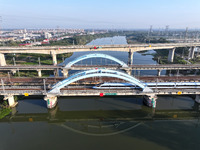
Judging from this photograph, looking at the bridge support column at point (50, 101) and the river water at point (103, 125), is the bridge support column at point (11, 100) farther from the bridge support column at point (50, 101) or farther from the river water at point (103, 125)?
the bridge support column at point (50, 101)

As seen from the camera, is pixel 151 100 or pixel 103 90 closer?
pixel 151 100

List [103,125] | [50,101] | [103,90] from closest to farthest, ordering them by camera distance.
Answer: [103,125] < [50,101] < [103,90]

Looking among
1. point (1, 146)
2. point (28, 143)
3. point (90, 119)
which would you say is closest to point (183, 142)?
point (90, 119)

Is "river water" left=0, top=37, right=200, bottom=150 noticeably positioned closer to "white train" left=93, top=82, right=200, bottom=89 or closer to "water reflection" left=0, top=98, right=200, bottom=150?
"water reflection" left=0, top=98, right=200, bottom=150

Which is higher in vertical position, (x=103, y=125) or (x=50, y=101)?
(x=50, y=101)

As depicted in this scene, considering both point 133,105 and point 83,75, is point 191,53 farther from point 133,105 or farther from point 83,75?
point 83,75

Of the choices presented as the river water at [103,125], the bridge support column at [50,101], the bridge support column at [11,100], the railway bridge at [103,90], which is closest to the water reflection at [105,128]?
the river water at [103,125]

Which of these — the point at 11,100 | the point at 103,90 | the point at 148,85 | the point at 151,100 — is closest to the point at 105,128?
the point at 103,90

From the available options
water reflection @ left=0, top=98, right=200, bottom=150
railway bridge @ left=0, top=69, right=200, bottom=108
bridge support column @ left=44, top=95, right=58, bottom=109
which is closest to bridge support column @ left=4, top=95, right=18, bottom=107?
railway bridge @ left=0, top=69, right=200, bottom=108

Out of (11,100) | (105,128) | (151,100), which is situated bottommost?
(105,128)

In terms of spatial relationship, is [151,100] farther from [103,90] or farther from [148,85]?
[103,90]

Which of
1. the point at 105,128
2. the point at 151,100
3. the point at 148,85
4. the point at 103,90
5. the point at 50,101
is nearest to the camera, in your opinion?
the point at 105,128
